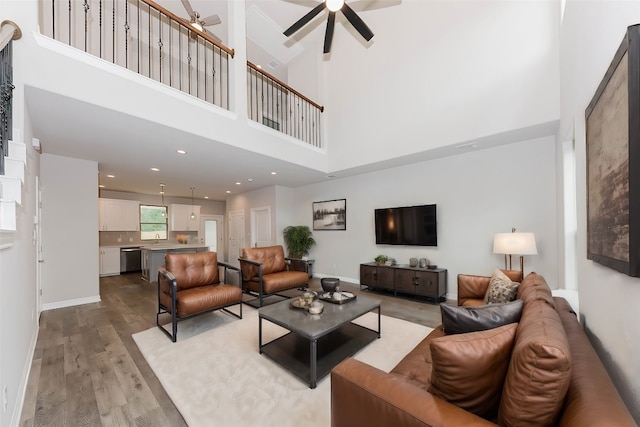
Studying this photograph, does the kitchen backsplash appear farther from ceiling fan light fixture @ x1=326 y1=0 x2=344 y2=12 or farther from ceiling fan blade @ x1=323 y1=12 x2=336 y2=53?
ceiling fan light fixture @ x1=326 y1=0 x2=344 y2=12

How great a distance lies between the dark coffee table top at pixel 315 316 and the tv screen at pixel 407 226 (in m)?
2.27

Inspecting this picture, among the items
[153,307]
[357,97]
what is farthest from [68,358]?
[357,97]

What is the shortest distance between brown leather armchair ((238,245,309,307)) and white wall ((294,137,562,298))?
1.74 m

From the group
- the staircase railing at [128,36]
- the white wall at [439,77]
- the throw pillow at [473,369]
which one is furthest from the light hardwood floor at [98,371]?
the staircase railing at [128,36]

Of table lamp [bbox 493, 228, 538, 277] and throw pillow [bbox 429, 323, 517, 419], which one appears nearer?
throw pillow [bbox 429, 323, 517, 419]

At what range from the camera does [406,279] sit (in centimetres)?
447

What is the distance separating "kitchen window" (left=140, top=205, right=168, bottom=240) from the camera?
27.2 feet

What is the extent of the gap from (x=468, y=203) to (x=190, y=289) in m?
4.46

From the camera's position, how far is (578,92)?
205 centimetres

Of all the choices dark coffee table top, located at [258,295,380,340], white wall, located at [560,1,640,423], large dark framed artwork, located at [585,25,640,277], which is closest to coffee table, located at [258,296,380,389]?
dark coffee table top, located at [258,295,380,340]

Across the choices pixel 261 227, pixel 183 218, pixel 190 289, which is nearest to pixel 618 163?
pixel 190 289

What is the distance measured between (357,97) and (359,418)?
5.03m

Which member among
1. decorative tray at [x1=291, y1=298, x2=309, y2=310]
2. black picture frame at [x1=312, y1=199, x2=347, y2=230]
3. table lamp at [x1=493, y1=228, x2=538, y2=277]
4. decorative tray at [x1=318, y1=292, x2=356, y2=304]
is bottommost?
decorative tray at [x1=318, y1=292, x2=356, y2=304]

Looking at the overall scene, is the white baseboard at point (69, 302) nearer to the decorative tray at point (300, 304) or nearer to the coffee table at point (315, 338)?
the coffee table at point (315, 338)
